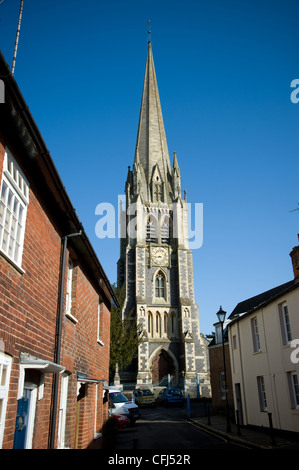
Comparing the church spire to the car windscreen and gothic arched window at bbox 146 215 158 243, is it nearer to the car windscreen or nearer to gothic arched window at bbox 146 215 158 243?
gothic arched window at bbox 146 215 158 243

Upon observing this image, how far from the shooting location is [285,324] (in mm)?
15812

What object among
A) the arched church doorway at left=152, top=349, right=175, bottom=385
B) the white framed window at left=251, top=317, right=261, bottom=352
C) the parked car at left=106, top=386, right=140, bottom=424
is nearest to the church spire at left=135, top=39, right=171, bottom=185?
the arched church doorway at left=152, top=349, right=175, bottom=385

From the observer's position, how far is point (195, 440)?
49.3 feet

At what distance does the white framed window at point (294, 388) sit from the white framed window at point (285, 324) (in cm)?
121

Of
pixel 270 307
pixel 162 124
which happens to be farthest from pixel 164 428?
pixel 162 124

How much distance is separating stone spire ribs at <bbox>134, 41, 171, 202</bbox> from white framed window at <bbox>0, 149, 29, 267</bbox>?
49.5 metres

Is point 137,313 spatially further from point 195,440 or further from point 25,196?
point 25,196

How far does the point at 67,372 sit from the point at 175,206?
1849 inches

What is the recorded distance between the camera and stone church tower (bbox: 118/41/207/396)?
4488 cm

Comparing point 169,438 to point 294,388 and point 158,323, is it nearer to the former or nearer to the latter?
point 294,388

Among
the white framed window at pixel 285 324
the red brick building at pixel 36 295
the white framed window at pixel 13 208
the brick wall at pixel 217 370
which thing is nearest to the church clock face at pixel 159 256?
the brick wall at pixel 217 370

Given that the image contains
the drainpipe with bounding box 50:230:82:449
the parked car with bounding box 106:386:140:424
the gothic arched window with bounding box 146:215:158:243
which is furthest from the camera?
the gothic arched window with bounding box 146:215:158:243

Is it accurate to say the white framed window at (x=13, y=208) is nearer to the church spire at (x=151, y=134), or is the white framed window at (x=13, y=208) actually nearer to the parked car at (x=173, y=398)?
the parked car at (x=173, y=398)
